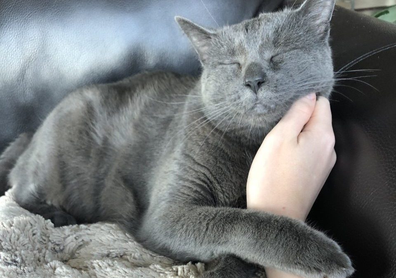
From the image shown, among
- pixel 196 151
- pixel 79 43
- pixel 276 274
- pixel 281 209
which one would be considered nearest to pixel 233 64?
pixel 196 151

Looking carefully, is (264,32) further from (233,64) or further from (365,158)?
(365,158)

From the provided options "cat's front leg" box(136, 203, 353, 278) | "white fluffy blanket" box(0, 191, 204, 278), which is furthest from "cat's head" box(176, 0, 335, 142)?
"white fluffy blanket" box(0, 191, 204, 278)

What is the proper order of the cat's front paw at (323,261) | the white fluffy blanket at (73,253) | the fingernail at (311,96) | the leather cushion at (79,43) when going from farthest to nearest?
the leather cushion at (79,43) → the fingernail at (311,96) → the white fluffy blanket at (73,253) → the cat's front paw at (323,261)

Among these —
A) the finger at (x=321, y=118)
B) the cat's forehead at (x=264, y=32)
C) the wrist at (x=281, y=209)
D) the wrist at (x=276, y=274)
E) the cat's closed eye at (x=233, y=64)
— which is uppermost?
the cat's forehead at (x=264, y=32)

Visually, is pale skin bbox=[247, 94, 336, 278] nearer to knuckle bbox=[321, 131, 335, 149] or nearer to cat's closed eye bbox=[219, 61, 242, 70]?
knuckle bbox=[321, 131, 335, 149]

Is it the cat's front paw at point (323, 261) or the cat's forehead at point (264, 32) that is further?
the cat's forehead at point (264, 32)

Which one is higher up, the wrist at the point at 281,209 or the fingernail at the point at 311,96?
the fingernail at the point at 311,96

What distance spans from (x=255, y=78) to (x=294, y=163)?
20cm

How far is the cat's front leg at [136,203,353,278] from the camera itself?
729 mm

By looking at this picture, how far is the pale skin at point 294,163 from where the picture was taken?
88cm

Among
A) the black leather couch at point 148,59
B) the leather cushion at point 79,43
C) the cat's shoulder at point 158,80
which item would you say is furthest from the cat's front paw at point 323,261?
the leather cushion at point 79,43

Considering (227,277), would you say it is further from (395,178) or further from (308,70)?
(308,70)

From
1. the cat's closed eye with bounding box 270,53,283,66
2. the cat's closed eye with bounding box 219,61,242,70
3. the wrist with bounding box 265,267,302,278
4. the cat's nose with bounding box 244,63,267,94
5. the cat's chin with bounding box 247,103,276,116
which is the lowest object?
the wrist with bounding box 265,267,302,278

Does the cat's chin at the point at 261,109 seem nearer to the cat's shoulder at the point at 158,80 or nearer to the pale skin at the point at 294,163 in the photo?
the pale skin at the point at 294,163
